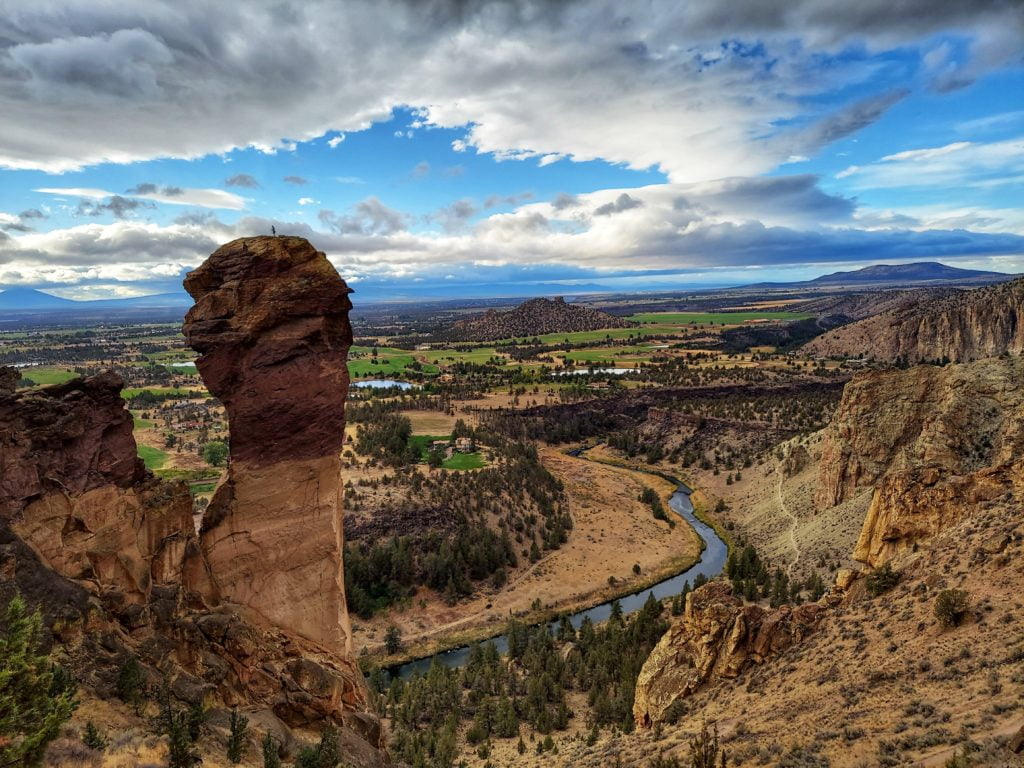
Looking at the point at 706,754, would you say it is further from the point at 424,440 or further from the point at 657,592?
the point at 424,440

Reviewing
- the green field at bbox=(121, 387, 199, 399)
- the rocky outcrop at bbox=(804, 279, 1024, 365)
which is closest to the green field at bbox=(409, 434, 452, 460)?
the green field at bbox=(121, 387, 199, 399)

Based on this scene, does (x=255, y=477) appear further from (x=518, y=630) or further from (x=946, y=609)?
(x=518, y=630)

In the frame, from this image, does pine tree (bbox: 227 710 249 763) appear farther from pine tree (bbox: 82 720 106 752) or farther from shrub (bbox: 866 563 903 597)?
shrub (bbox: 866 563 903 597)

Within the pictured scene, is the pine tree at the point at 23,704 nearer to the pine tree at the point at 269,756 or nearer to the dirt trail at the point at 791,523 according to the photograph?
the pine tree at the point at 269,756

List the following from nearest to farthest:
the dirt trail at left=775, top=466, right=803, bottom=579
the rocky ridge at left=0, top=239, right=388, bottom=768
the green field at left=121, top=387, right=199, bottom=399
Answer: the rocky ridge at left=0, top=239, right=388, bottom=768
the dirt trail at left=775, top=466, right=803, bottom=579
the green field at left=121, top=387, right=199, bottom=399

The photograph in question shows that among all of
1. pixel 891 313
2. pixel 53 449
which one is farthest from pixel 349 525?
pixel 891 313

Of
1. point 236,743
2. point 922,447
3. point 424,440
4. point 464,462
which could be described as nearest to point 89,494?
point 236,743

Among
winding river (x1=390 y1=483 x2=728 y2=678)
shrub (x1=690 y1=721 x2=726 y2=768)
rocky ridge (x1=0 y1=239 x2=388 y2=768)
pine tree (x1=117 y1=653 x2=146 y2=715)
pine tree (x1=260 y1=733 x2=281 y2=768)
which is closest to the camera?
pine tree (x1=260 y1=733 x2=281 y2=768)
